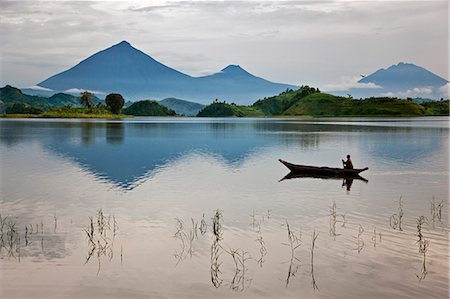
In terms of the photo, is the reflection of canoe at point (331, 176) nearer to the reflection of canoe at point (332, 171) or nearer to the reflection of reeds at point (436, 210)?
the reflection of canoe at point (332, 171)

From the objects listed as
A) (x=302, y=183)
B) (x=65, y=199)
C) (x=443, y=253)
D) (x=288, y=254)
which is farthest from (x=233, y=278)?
(x=302, y=183)

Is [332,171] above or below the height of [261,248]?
above

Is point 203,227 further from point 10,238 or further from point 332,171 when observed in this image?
point 332,171

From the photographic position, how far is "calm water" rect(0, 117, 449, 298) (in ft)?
51.0

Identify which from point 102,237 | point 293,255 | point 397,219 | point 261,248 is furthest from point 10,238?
point 397,219

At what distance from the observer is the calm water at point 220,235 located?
51.0 ft

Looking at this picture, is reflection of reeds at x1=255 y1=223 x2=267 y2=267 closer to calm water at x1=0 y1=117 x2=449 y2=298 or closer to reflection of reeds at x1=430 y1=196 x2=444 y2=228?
calm water at x1=0 y1=117 x2=449 y2=298

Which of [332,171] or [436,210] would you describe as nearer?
[436,210]

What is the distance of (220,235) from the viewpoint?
21.1 m

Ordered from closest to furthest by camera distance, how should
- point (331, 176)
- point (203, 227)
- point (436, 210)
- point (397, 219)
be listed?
1. point (203, 227)
2. point (397, 219)
3. point (436, 210)
4. point (331, 176)

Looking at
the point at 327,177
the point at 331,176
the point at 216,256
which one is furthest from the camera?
the point at 331,176

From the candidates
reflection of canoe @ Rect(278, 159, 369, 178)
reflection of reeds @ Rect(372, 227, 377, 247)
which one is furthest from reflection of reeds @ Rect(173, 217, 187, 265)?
reflection of canoe @ Rect(278, 159, 369, 178)

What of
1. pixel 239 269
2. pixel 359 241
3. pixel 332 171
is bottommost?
pixel 239 269

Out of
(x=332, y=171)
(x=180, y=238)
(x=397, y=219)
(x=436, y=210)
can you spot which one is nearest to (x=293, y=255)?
(x=180, y=238)
